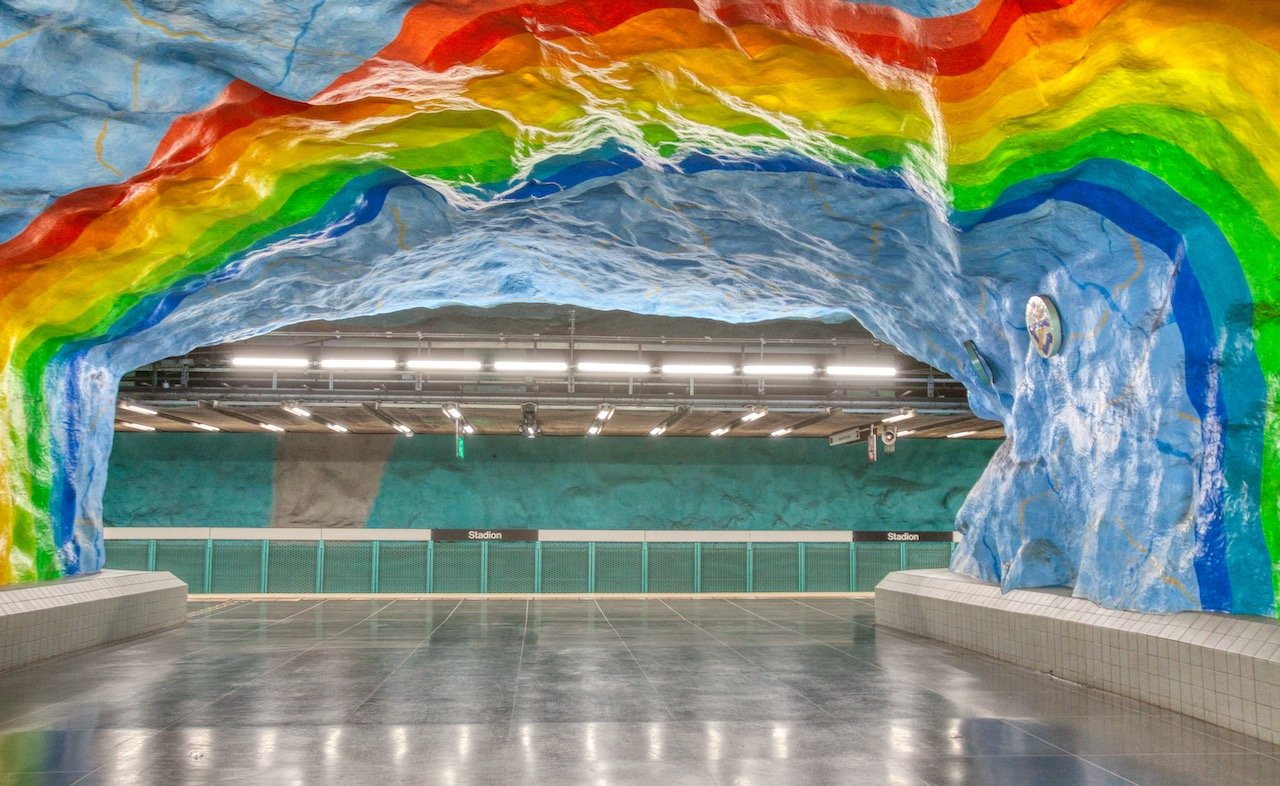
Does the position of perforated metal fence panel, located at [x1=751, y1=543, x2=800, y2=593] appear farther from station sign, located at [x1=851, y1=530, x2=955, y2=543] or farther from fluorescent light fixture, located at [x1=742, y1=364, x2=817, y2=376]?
fluorescent light fixture, located at [x1=742, y1=364, x2=817, y2=376]

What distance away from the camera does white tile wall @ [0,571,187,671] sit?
429 inches

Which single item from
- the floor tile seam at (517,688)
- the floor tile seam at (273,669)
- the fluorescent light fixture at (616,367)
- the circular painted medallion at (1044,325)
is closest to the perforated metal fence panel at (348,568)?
the floor tile seam at (273,669)

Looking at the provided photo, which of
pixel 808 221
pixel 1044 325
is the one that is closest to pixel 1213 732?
pixel 1044 325

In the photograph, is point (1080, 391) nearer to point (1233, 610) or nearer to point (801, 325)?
point (1233, 610)

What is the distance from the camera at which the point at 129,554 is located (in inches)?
846

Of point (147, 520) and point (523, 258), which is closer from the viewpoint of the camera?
point (523, 258)

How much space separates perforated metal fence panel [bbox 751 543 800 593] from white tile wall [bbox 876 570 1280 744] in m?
9.89

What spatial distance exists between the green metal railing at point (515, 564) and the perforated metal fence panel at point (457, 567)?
0.02 meters

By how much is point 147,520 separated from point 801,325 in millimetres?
16950

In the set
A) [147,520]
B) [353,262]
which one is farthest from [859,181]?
[147,520]

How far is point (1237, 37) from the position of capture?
6074 mm

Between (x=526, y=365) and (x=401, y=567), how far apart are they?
785cm

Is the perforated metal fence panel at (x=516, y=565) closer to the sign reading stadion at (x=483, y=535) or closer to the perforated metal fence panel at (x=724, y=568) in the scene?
the perforated metal fence panel at (x=724, y=568)

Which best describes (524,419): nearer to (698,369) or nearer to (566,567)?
(698,369)
